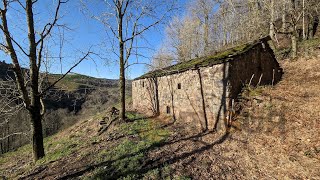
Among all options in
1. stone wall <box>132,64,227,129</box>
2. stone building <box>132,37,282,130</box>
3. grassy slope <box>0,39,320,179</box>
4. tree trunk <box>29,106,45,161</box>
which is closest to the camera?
grassy slope <box>0,39,320,179</box>

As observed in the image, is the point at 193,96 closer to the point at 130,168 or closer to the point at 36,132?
the point at 130,168

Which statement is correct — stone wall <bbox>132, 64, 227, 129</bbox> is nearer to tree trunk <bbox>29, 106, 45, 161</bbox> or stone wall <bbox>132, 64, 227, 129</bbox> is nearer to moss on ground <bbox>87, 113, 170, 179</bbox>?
moss on ground <bbox>87, 113, 170, 179</bbox>

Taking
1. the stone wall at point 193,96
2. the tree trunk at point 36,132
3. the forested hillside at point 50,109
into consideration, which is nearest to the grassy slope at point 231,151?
the tree trunk at point 36,132

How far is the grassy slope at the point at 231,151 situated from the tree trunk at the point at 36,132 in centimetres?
39

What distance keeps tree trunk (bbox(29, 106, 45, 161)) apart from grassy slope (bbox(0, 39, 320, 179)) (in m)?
0.39

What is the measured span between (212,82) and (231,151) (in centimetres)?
338

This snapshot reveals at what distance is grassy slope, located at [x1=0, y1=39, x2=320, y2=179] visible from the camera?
5.59m

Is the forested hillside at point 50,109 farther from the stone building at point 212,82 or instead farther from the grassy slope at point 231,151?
the stone building at point 212,82

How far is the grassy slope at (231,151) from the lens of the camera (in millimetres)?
5590

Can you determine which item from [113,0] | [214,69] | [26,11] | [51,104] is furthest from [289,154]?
[51,104]

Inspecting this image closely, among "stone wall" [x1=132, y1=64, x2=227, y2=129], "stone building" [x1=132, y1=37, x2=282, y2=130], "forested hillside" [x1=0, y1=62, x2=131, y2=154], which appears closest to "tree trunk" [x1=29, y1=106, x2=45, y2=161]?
"forested hillside" [x1=0, y1=62, x2=131, y2=154]

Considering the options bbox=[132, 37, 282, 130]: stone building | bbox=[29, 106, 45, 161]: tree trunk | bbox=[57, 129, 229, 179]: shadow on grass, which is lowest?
bbox=[57, 129, 229, 179]: shadow on grass

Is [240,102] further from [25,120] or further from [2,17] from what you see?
[25,120]

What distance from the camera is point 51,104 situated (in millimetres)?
49531
